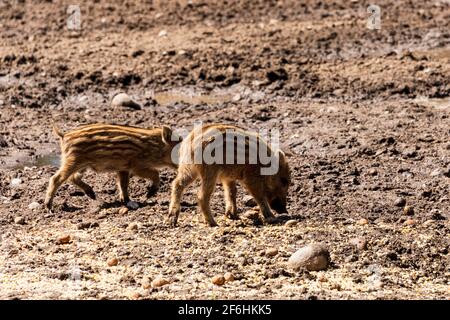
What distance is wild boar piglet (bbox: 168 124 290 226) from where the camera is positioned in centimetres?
975

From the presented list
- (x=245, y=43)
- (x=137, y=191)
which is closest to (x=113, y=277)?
(x=137, y=191)

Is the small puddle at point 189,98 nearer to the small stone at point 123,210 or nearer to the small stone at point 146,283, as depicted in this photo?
the small stone at point 123,210

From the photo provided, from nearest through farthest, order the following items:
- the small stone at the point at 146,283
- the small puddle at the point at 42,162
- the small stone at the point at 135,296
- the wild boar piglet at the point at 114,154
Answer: the small stone at the point at 135,296 < the small stone at the point at 146,283 < the wild boar piglet at the point at 114,154 < the small puddle at the point at 42,162

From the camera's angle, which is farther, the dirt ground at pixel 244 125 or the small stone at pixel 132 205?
the small stone at pixel 132 205

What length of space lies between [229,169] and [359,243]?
4.81ft

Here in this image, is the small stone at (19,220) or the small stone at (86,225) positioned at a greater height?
the small stone at (86,225)

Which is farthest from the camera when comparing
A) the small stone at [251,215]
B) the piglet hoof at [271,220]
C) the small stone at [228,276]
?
the small stone at [251,215]

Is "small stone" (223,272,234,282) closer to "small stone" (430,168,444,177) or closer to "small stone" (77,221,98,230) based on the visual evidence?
"small stone" (77,221,98,230)

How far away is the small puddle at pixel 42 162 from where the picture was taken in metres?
12.2

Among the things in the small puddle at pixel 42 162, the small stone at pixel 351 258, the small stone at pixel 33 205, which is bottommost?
the small puddle at pixel 42 162

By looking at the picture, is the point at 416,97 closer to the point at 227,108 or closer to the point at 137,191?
the point at 227,108

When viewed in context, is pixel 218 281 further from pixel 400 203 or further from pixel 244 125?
pixel 244 125

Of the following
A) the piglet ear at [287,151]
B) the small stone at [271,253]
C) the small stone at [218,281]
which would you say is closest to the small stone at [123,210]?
the small stone at [271,253]

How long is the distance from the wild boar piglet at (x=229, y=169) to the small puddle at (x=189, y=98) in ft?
14.4
